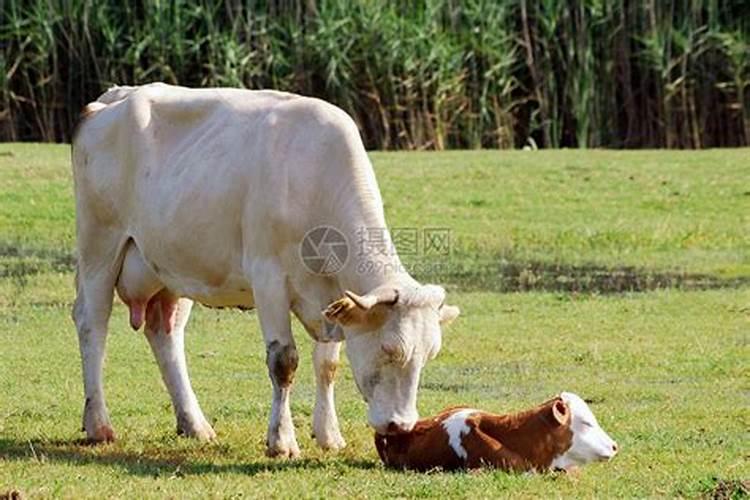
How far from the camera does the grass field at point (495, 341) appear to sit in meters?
9.27

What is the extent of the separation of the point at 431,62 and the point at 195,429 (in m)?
15.6

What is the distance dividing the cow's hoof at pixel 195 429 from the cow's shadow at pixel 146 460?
46cm

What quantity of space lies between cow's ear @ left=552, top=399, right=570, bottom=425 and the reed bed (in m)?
16.5

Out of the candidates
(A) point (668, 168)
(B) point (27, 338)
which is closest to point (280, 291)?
(B) point (27, 338)

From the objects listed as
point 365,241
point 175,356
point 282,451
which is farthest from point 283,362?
point 175,356

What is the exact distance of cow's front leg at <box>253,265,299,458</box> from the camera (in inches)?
389

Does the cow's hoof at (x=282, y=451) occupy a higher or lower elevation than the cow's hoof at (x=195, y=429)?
higher

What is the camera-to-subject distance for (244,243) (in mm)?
10156

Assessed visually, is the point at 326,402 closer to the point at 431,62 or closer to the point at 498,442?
the point at 498,442

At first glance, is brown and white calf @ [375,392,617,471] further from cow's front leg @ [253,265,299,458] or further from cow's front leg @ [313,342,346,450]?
cow's front leg @ [313,342,346,450]

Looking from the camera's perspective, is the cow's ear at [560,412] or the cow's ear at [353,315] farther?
the cow's ear at [353,315]

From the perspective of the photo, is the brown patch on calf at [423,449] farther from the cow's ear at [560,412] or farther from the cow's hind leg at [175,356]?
the cow's hind leg at [175,356]

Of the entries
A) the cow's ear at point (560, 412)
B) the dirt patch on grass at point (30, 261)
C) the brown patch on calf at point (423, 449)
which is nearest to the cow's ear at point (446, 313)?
the brown patch on calf at point (423, 449)

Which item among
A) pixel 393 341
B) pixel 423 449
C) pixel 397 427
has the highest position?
pixel 393 341
